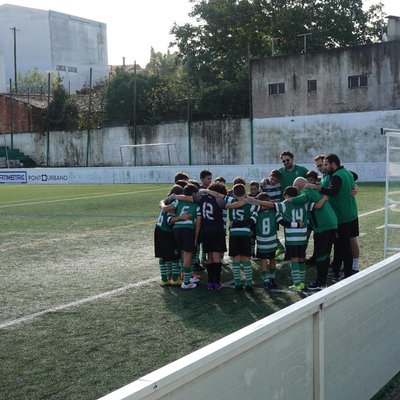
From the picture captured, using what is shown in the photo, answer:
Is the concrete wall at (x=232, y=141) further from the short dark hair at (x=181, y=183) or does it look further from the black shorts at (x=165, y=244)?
the black shorts at (x=165, y=244)

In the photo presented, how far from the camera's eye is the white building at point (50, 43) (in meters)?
70.3

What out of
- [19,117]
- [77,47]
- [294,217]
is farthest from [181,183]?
[77,47]

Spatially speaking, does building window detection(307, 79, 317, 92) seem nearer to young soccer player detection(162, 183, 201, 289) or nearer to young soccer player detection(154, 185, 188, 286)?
young soccer player detection(154, 185, 188, 286)

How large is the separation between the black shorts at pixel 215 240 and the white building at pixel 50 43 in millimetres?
61943

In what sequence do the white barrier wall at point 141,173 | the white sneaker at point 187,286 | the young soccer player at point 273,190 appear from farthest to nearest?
1. the white barrier wall at point 141,173
2. the young soccer player at point 273,190
3. the white sneaker at point 187,286

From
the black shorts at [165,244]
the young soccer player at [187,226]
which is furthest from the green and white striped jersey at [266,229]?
the black shorts at [165,244]

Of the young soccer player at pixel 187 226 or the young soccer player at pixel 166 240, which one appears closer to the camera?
the young soccer player at pixel 187 226

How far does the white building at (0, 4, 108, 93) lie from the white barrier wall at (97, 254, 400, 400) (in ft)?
215

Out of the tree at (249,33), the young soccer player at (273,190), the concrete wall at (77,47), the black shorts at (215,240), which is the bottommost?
the black shorts at (215,240)

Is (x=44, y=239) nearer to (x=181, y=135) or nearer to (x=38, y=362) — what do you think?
(x=38, y=362)

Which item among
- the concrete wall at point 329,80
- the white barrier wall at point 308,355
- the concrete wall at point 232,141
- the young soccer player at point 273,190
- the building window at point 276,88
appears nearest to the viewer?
the white barrier wall at point 308,355

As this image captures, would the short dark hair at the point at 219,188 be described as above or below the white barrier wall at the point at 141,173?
above

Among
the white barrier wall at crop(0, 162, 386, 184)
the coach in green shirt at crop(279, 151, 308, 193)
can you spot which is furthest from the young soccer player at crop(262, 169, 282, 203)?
the white barrier wall at crop(0, 162, 386, 184)

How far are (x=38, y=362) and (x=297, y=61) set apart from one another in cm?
3458
